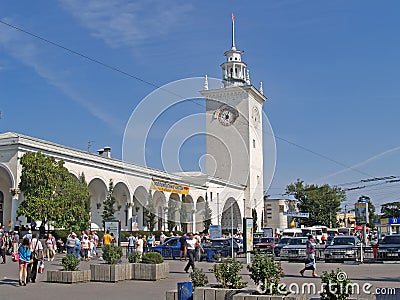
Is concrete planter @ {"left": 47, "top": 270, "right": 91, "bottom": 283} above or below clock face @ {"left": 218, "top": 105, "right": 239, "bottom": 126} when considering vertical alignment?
below

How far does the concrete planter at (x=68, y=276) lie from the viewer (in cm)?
1605

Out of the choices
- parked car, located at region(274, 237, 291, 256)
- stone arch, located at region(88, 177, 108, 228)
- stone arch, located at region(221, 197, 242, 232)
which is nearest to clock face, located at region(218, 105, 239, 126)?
stone arch, located at region(221, 197, 242, 232)

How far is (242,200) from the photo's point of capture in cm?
8338

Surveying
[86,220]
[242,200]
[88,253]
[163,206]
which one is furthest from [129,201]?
[242,200]

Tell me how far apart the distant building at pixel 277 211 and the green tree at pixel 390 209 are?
141 ft

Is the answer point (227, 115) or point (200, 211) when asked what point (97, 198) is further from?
point (227, 115)

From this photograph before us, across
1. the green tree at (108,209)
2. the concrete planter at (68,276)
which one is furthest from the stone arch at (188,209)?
the concrete planter at (68,276)

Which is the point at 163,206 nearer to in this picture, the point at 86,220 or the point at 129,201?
the point at 129,201

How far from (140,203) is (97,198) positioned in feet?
24.4

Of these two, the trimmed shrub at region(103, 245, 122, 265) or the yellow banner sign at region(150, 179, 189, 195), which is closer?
the trimmed shrub at region(103, 245, 122, 265)

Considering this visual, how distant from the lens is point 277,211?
311 ft

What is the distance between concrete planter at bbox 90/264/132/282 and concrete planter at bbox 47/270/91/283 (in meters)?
0.29

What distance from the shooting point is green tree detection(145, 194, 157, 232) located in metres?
57.3

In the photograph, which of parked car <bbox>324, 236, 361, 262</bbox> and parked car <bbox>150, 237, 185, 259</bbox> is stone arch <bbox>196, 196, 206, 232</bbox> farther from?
parked car <bbox>324, 236, 361, 262</bbox>
